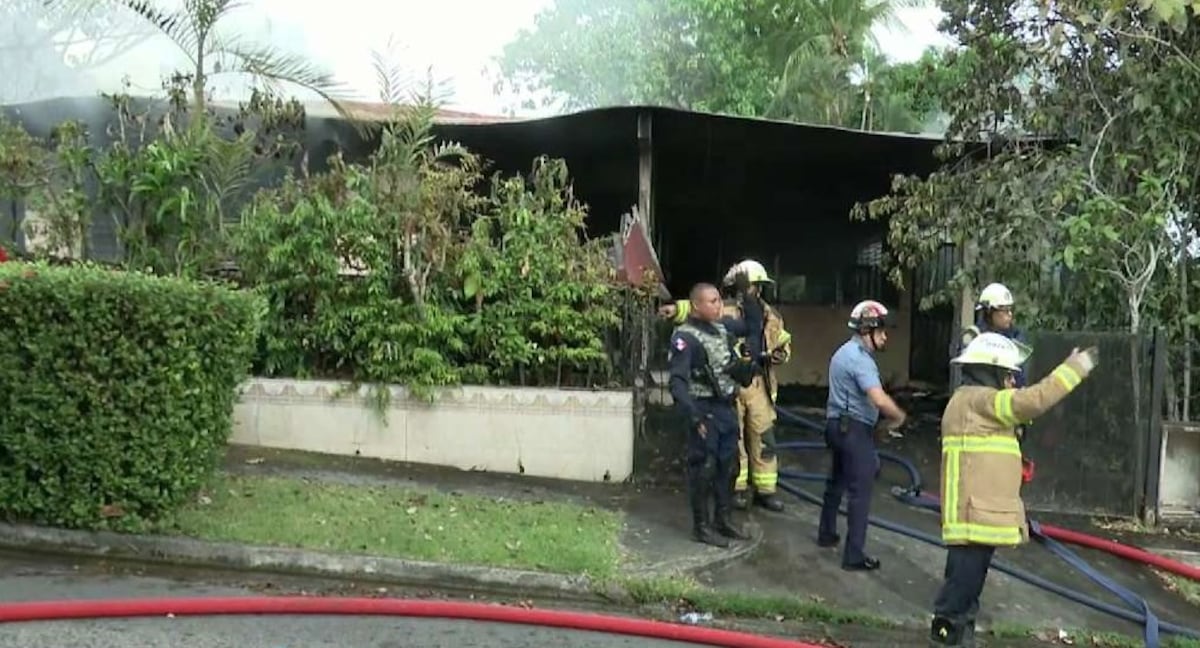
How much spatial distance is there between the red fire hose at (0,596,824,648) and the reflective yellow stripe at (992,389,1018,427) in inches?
56.4

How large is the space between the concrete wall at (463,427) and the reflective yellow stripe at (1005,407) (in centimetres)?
361

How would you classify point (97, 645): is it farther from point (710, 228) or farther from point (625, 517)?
point (710, 228)

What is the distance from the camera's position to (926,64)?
33.7ft

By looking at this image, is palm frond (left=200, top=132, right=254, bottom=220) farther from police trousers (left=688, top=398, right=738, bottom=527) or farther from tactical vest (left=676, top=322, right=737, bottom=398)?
police trousers (left=688, top=398, right=738, bottom=527)

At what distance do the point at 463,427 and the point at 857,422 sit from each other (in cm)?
333

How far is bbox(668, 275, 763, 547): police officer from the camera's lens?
20.8ft

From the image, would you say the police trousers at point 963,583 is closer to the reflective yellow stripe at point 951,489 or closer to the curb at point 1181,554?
the reflective yellow stripe at point 951,489

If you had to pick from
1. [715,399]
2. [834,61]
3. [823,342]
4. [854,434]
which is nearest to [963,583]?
[854,434]

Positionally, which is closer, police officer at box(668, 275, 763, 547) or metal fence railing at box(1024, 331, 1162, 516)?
police officer at box(668, 275, 763, 547)

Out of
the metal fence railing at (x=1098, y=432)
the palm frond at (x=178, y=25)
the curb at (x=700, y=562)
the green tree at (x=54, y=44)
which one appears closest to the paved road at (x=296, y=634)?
the curb at (x=700, y=562)

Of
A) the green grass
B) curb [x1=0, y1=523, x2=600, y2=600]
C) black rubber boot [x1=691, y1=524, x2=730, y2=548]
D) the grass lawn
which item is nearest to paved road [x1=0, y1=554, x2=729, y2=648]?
curb [x1=0, y1=523, x2=600, y2=600]

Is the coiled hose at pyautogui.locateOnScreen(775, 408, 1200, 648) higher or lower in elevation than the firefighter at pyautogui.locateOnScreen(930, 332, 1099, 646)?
lower

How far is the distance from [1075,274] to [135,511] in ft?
23.7

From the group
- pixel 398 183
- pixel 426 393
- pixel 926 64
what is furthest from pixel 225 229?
pixel 926 64
